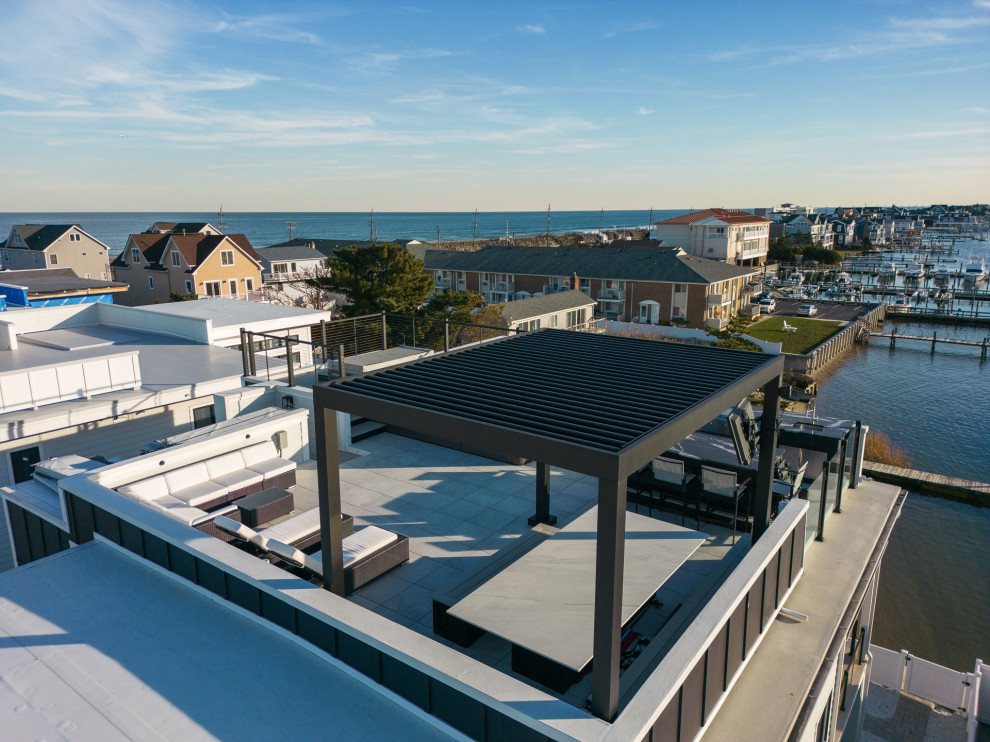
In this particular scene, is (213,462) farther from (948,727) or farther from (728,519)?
(948,727)

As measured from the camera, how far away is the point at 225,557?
6203 millimetres

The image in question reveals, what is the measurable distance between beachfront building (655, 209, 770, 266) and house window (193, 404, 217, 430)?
216ft

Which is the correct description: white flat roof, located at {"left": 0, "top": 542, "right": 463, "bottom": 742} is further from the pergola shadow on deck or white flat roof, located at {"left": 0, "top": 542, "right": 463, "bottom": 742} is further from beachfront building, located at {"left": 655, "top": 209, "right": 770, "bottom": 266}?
beachfront building, located at {"left": 655, "top": 209, "right": 770, "bottom": 266}

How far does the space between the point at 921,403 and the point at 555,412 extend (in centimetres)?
4059

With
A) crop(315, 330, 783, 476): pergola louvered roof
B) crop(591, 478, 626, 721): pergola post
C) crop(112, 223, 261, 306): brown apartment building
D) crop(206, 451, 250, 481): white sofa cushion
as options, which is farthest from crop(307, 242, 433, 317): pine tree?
crop(591, 478, 626, 721): pergola post

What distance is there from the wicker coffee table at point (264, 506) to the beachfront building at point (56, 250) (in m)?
64.8

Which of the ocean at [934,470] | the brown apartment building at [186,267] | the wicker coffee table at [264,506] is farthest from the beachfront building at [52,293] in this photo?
the ocean at [934,470]

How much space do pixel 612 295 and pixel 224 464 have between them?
1880 inches

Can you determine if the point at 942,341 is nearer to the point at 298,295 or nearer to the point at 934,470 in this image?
the point at 934,470

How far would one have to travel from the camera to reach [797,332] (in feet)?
169

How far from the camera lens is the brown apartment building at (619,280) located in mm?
51500

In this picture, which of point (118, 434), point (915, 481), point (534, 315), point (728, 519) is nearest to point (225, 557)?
point (728, 519)

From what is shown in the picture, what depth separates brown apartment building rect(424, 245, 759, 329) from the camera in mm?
51500

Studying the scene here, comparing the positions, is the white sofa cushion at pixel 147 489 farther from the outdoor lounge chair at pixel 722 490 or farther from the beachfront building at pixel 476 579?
the outdoor lounge chair at pixel 722 490
